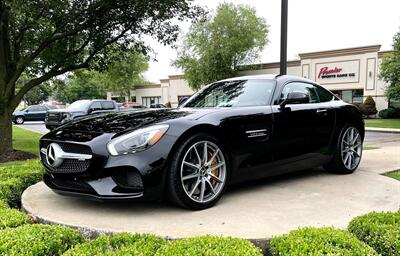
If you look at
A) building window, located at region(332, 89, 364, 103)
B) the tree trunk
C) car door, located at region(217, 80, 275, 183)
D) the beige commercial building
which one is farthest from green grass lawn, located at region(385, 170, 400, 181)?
building window, located at region(332, 89, 364, 103)

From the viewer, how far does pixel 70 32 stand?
9039 mm

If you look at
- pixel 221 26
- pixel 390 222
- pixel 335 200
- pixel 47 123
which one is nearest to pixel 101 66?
pixel 47 123

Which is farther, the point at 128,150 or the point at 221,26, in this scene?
the point at 221,26

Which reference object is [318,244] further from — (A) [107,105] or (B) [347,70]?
(B) [347,70]

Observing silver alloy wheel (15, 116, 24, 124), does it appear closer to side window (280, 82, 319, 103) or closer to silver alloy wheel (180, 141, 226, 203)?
side window (280, 82, 319, 103)

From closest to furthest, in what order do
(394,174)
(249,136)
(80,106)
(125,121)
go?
(125,121)
(249,136)
(394,174)
(80,106)

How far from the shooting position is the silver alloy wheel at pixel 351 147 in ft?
18.8

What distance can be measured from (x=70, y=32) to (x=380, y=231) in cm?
796

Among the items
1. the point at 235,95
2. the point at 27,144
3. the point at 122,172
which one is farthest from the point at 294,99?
the point at 27,144

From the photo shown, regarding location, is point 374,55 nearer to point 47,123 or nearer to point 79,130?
point 47,123

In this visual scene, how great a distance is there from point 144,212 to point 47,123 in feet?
46.2

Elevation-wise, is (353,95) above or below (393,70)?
below

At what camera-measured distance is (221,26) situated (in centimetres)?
3684

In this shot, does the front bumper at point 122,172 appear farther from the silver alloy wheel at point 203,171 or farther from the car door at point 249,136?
the car door at point 249,136
